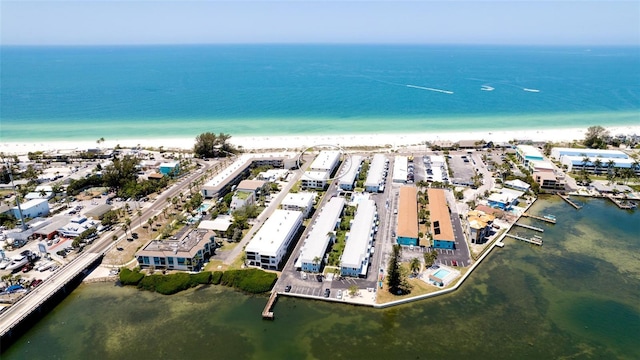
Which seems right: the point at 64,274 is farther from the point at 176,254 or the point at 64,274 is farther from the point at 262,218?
the point at 262,218

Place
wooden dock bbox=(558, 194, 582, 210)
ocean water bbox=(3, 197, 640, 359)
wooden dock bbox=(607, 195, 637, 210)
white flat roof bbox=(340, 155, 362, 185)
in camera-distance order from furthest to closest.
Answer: white flat roof bbox=(340, 155, 362, 185) < wooden dock bbox=(558, 194, 582, 210) < wooden dock bbox=(607, 195, 637, 210) < ocean water bbox=(3, 197, 640, 359)

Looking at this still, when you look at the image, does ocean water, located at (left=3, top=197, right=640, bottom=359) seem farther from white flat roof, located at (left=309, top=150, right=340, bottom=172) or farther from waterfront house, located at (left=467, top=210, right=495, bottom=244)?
white flat roof, located at (left=309, top=150, right=340, bottom=172)

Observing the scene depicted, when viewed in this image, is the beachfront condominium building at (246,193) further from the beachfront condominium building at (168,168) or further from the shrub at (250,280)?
the beachfront condominium building at (168,168)

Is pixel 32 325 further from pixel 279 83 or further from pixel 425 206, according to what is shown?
pixel 279 83

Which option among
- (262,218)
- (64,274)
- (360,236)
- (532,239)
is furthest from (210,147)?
(532,239)

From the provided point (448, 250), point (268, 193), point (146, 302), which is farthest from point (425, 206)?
point (146, 302)

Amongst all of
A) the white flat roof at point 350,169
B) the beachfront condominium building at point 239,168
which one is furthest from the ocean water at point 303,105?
the white flat roof at point 350,169

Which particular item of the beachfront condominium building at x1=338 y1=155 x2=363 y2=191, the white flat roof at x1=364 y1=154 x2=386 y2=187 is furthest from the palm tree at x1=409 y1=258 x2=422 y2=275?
the beachfront condominium building at x1=338 y1=155 x2=363 y2=191
